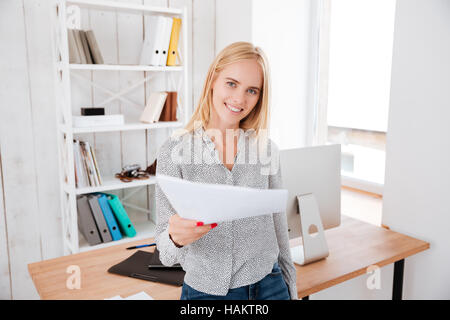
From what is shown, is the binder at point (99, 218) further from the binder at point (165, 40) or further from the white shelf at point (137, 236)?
the binder at point (165, 40)

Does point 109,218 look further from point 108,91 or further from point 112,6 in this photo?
point 112,6

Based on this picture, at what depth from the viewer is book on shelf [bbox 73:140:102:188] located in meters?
2.24

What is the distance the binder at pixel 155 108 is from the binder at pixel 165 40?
195mm

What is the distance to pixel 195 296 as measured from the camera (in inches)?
43.5

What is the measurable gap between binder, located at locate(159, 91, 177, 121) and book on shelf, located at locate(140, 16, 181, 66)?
7.8 inches

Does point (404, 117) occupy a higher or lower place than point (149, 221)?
higher

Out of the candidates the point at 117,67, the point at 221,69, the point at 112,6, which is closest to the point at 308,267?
the point at 221,69

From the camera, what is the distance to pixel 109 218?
2354 millimetres

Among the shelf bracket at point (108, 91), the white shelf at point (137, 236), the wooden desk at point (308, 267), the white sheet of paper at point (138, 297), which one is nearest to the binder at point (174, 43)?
the shelf bracket at point (108, 91)

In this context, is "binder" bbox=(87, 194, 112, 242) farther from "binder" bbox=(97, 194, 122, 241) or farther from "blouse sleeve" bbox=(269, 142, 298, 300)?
"blouse sleeve" bbox=(269, 142, 298, 300)

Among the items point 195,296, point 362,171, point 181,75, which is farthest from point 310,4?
point 195,296

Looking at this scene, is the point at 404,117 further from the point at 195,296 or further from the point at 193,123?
the point at 195,296

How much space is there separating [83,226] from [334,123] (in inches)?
66.5

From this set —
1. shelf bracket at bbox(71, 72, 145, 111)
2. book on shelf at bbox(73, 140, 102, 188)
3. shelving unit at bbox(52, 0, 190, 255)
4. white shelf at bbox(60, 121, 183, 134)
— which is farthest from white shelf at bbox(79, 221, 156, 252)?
shelf bracket at bbox(71, 72, 145, 111)
